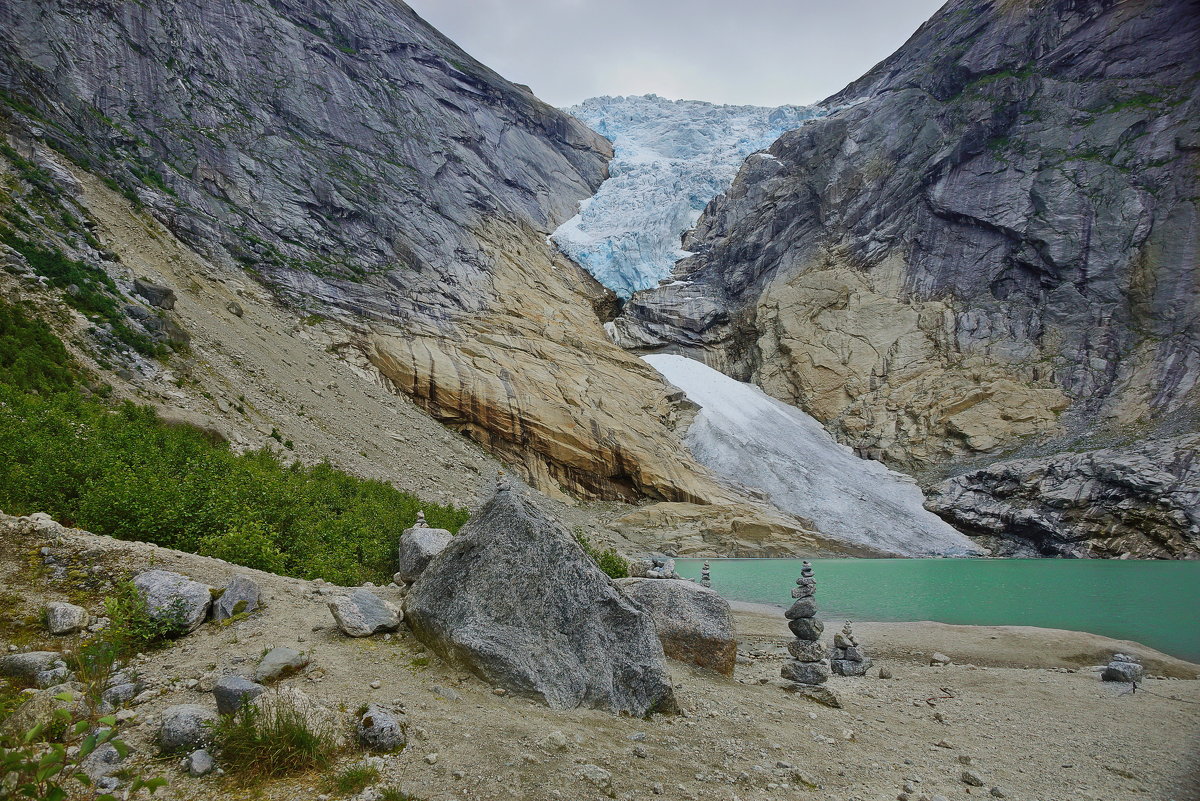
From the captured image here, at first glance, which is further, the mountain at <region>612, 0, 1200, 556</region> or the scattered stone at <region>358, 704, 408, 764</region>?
the mountain at <region>612, 0, 1200, 556</region>

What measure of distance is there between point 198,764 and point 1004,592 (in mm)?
25240

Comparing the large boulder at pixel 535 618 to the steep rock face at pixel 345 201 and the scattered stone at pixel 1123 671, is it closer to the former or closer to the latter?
the scattered stone at pixel 1123 671

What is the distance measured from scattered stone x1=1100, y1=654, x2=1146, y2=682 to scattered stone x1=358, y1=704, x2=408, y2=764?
13.1 metres

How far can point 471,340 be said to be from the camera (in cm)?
3719

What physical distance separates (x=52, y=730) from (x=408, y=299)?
119 ft

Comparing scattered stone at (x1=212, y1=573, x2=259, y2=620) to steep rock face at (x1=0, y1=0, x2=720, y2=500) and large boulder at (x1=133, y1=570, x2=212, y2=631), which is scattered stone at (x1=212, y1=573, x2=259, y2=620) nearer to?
large boulder at (x1=133, y1=570, x2=212, y2=631)

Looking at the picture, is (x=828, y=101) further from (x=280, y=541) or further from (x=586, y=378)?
(x=280, y=541)

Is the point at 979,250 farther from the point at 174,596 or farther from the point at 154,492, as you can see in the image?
the point at 174,596

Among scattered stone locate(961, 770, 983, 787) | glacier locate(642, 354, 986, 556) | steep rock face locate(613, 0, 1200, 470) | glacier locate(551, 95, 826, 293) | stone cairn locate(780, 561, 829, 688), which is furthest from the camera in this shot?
glacier locate(551, 95, 826, 293)

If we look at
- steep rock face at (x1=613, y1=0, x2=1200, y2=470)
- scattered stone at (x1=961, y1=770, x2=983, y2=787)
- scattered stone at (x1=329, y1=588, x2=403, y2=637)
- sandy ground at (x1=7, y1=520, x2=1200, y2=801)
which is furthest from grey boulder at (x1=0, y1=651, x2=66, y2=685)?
steep rock face at (x1=613, y1=0, x2=1200, y2=470)

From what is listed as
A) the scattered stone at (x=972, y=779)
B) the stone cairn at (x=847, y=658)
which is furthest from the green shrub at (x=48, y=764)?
the stone cairn at (x=847, y=658)

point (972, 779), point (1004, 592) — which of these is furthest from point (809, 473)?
point (972, 779)

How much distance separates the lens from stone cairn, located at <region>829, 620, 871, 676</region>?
34.8 ft

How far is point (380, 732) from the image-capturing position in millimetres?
3637
